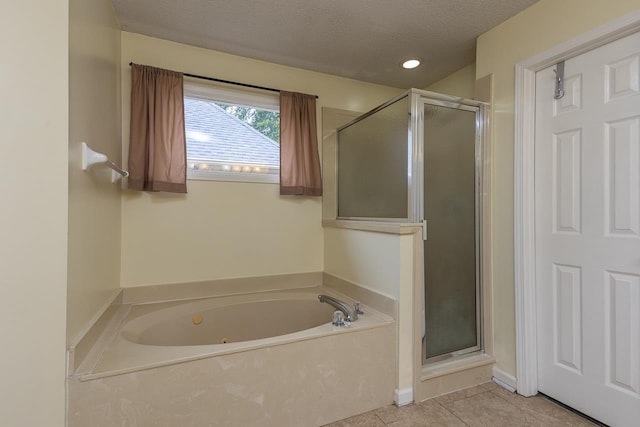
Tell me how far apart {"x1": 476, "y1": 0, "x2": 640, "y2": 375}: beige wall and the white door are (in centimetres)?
14

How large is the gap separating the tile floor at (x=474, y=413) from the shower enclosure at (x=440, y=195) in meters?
0.26

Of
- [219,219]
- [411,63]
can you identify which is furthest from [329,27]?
[219,219]

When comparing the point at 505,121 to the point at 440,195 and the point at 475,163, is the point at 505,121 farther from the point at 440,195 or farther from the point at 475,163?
the point at 440,195

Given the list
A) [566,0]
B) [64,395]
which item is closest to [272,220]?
[64,395]

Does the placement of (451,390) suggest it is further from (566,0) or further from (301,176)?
(566,0)

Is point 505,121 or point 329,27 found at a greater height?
point 329,27

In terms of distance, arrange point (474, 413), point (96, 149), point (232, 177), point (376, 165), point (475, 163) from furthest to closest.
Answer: point (232, 177), point (376, 165), point (475, 163), point (474, 413), point (96, 149)

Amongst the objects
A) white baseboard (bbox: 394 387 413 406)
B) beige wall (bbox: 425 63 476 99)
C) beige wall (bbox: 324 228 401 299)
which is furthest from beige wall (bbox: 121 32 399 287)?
white baseboard (bbox: 394 387 413 406)

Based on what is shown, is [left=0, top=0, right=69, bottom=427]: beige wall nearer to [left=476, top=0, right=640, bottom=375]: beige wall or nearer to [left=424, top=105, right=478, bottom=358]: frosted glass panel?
[left=424, top=105, right=478, bottom=358]: frosted glass panel

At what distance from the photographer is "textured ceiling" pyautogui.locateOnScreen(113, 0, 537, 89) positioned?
1728 millimetres

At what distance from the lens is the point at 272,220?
7.88 feet

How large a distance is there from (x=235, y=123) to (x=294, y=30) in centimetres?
79

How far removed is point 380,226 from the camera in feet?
6.08

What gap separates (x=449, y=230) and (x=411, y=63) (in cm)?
139
